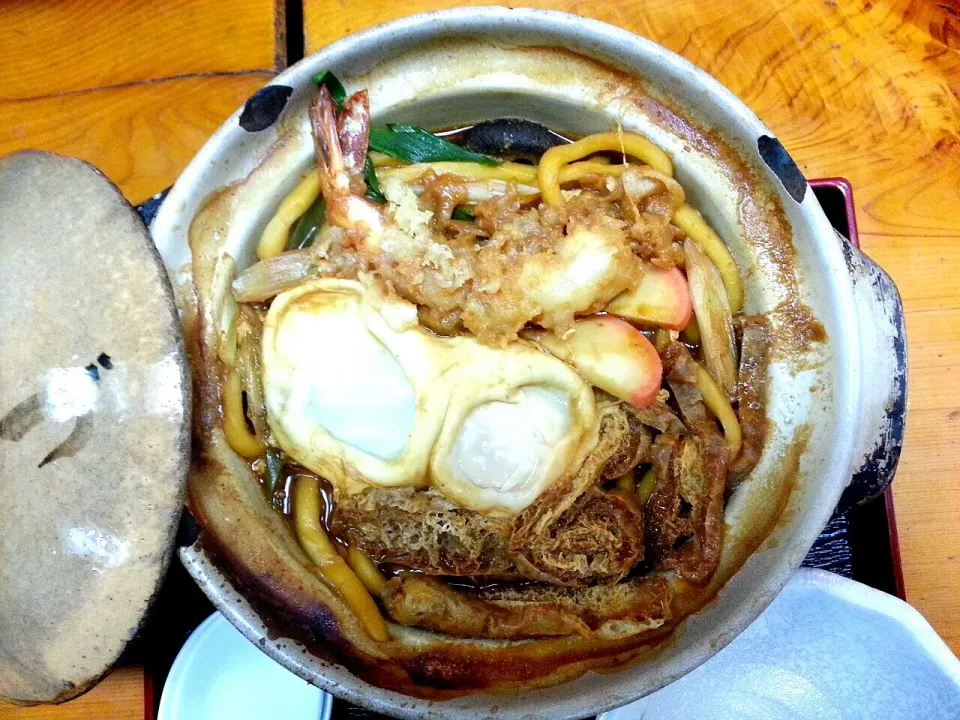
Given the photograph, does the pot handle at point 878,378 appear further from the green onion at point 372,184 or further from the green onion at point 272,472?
the green onion at point 272,472

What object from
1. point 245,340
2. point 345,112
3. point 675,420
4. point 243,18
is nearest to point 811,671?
point 675,420

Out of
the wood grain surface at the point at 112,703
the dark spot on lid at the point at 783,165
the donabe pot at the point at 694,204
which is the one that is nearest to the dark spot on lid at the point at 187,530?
the donabe pot at the point at 694,204

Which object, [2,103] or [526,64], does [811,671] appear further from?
[2,103]

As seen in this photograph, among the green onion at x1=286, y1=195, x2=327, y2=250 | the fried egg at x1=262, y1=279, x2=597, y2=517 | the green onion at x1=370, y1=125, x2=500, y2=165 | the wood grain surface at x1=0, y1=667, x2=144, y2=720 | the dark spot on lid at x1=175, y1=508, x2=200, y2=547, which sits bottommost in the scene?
the wood grain surface at x1=0, y1=667, x2=144, y2=720

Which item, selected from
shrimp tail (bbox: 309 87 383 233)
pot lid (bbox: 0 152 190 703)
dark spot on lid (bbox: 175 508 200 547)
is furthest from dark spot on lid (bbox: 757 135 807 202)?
dark spot on lid (bbox: 175 508 200 547)

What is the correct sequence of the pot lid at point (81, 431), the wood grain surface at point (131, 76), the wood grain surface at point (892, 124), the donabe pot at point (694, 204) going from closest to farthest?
the pot lid at point (81, 431)
the donabe pot at point (694, 204)
the wood grain surface at point (892, 124)
the wood grain surface at point (131, 76)

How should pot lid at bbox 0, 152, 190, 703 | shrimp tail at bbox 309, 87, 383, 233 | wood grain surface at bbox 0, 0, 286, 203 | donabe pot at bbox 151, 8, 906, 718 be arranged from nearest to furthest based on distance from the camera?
pot lid at bbox 0, 152, 190, 703 < donabe pot at bbox 151, 8, 906, 718 < shrimp tail at bbox 309, 87, 383, 233 < wood grain surface at bbox 0, 0, 286, 203

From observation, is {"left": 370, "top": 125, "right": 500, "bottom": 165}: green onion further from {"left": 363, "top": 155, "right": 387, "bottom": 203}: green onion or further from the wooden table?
the wooden table
